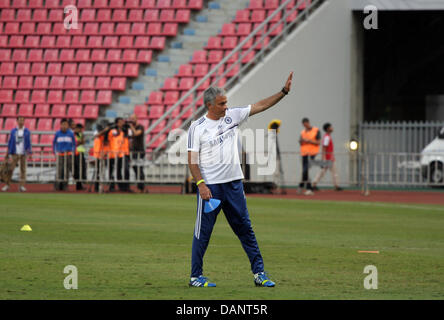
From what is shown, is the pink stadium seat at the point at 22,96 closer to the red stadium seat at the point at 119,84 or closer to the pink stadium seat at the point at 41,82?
the pink stadium seat at the point at 41,82

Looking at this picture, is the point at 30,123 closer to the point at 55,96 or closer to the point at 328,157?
the point at 55,96

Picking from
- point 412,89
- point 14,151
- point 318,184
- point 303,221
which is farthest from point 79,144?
point 412,89

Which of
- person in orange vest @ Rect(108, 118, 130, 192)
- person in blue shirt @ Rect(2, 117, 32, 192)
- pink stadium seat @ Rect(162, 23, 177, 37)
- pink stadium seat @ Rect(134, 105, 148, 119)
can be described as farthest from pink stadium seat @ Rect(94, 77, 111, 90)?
person in blue shirt @ Rect(2, 117, 32, 192)

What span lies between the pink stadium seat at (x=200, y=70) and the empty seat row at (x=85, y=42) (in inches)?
79.0

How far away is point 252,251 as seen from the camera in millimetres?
9609

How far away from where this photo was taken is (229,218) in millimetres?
9617

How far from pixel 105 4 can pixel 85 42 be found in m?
2.04

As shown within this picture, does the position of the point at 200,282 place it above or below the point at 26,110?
below

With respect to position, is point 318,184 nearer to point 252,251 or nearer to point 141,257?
point 141,257

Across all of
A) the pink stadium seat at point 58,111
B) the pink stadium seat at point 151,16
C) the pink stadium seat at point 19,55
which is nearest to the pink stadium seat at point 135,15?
the pink stadium seat at point 151,16

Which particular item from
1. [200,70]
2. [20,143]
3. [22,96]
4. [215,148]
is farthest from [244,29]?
[215,148]

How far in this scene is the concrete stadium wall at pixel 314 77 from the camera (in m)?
32.2

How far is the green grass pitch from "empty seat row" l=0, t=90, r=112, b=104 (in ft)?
41.5

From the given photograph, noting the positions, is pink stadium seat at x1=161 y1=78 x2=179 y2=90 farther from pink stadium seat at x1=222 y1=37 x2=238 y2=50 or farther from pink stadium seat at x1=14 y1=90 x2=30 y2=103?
pink stadium seat at x1=14 y1=90 x2=30 y2=103
